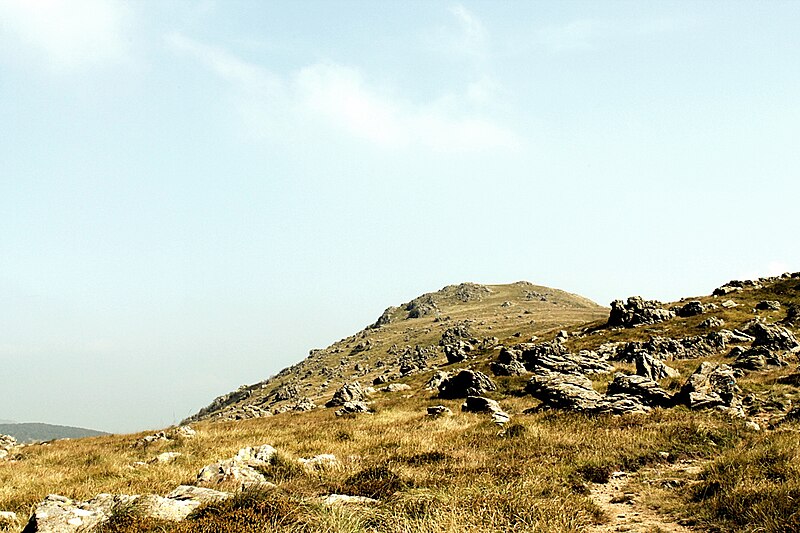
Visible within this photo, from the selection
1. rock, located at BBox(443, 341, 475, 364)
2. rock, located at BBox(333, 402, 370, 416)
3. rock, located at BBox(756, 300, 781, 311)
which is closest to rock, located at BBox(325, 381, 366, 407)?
rock, located at BBox(333, 402, 370, 416)

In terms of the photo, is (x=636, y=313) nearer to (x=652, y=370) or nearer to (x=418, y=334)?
(x=652, y=370)

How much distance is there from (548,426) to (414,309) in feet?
459

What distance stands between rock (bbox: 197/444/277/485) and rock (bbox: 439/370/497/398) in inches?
781

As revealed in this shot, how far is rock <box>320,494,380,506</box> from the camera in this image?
7877 mm

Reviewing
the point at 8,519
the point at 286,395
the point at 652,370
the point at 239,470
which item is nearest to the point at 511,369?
the point at 652,370

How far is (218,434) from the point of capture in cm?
2305

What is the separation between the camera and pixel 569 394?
75.8 feet

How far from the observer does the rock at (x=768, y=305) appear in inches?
2061

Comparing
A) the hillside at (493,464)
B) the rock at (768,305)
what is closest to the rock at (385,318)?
the rock at (768,305)

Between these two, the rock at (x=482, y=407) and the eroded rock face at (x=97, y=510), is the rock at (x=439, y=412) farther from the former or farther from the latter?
the eroded rock face at (x=97, y=510)

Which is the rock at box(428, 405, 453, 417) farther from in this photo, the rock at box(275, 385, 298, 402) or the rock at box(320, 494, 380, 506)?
the rock at box(275, 385, 298, 402)

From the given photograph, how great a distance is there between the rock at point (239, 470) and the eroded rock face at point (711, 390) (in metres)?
17.5

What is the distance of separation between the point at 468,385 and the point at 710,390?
47.1 feet

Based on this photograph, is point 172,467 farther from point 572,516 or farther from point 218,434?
point 572,516
